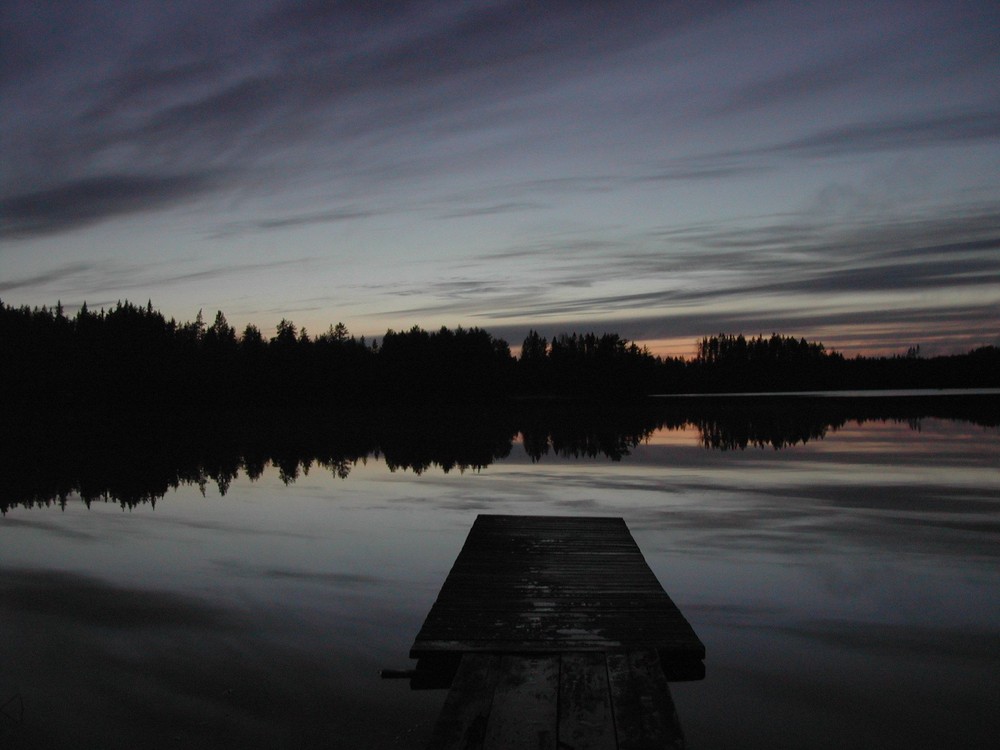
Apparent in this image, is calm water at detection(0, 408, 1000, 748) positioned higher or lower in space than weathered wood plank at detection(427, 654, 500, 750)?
lower

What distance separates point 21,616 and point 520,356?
147 metres

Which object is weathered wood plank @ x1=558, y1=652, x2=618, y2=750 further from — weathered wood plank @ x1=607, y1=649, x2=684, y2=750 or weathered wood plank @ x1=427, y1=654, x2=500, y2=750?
weathered wood plank @ x1=427, y1=654, x2=500, y2=750

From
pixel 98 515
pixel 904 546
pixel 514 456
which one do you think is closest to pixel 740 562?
pixel 904 546

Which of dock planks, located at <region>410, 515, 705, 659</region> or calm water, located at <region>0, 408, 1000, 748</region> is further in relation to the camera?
dock planks, located at <region>410, 515, 705, 659</region>

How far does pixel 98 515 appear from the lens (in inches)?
619

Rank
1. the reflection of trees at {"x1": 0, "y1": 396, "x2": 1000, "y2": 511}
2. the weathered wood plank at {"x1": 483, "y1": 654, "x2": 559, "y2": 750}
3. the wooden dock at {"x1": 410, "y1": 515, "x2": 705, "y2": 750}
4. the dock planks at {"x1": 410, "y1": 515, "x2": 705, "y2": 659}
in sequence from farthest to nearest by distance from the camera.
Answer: the reflection of trees at {"x1": 0, "y1": 396, "x2": 1000, "y2": 511} < the dock planks at {"x1": 410, "y1": 515, "x2": 705, "y2": 659} < the wooden dock at {"x1": 410, "y1": 515, "x2": 705, "y2": 750} < the weathered wood plank at {"x1": 483, "y1": 654, "x2": 559, "y2": 750}

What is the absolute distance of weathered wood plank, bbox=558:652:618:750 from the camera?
4.96 m

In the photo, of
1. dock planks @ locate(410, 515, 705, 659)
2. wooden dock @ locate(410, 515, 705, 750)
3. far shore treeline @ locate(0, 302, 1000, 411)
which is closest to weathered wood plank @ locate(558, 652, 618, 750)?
wooden dock @ locate(410, 515, 705, 750)

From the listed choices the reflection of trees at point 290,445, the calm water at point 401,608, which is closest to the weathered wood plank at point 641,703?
the calm water at point 401,608

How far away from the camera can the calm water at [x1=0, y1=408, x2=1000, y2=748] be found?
623 centimetres

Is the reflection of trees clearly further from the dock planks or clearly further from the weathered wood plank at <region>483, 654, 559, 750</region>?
the weathered wood plank at <region>483, 654, 559, 750</region>

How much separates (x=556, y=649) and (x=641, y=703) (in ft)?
3.99

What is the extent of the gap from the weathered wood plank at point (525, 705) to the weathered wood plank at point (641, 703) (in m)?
0.44

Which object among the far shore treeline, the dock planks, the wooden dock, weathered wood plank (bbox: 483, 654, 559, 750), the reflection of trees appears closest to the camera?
weathered wood plank (bbox: 483, 654, 559, 750)
